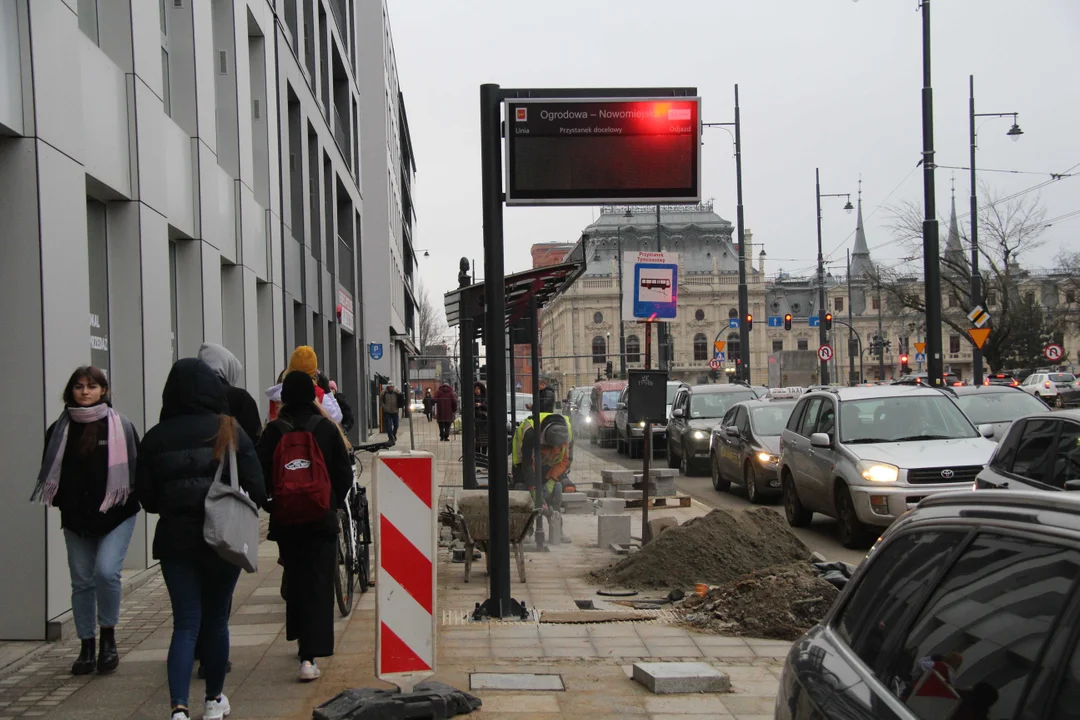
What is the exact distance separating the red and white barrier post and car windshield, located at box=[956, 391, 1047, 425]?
13.1m

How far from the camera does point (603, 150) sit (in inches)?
326

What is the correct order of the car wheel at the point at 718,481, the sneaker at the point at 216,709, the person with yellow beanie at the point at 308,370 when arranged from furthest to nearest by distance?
1. the car wheel at the point at 718,481
2. the person with yellow beanie at the point at 308,370
3. the sneaker at the point at 216,709

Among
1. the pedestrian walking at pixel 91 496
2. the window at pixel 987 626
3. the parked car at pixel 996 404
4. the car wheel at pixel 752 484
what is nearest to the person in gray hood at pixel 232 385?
the pedestrian walking at pixel 91 496

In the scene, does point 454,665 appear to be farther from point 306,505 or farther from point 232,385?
point 232,385

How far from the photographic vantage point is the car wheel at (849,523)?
1206 centimetres

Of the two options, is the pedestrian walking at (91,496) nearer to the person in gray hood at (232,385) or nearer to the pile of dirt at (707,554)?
the person in gray hood at (232,385)

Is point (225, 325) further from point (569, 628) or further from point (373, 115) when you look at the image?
point (373, 115)

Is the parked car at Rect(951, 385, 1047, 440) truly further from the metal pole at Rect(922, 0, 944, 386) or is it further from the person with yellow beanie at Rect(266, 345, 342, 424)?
the person with yellow beanie at Rect(266, 345, 342, 424)

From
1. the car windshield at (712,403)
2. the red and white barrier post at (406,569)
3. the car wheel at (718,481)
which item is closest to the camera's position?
the red and white barrier post at (406,569)

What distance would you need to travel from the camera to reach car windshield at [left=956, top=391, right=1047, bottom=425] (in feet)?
55.5

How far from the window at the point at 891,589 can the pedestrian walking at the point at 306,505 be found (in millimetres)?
3783

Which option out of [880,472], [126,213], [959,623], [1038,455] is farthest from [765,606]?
[126,213]

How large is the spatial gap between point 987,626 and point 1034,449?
286 inches

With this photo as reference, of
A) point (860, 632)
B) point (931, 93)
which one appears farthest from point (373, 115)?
point (860, 632)
